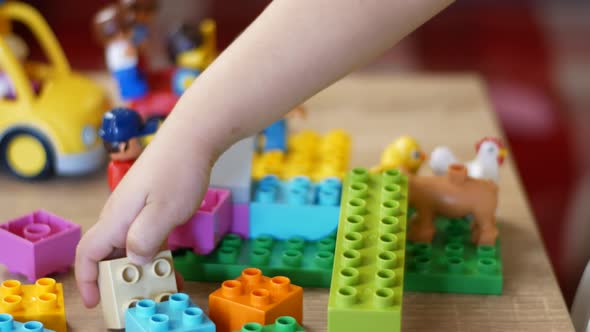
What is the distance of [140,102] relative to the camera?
3.12 ft

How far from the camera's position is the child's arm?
59cm

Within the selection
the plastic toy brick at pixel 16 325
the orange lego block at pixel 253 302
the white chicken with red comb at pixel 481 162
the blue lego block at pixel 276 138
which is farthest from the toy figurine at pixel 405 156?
the plastic toy brick at pixel 16 325

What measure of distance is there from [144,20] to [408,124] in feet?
1.08

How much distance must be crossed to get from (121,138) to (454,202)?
0.28 m

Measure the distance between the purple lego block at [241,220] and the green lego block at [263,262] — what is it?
0.08 feet

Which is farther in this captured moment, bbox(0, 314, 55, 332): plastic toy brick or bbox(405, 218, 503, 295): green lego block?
bbox(405, 218, 503, 295): green lego block

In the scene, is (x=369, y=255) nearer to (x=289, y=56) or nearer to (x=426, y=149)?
(x=289, y=56)

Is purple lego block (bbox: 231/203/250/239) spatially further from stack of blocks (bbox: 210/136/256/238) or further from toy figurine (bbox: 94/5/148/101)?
toy figurine (bbox: 94/5/148/101)

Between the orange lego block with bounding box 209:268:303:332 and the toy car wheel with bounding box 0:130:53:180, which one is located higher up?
the toy car wheel with bounding box 0:130:53:180

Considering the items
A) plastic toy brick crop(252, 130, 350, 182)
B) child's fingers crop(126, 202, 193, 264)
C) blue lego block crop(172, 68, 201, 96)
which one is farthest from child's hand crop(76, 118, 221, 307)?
blue lego block crop(172, 68, 201, 96)

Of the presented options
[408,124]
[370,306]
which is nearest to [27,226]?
[370,306]

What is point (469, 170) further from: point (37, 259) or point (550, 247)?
point (550, 247)

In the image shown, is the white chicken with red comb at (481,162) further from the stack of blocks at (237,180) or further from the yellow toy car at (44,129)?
the yellow toy car at (44,129)

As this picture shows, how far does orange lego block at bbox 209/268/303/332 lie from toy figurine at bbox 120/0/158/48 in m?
0.41
